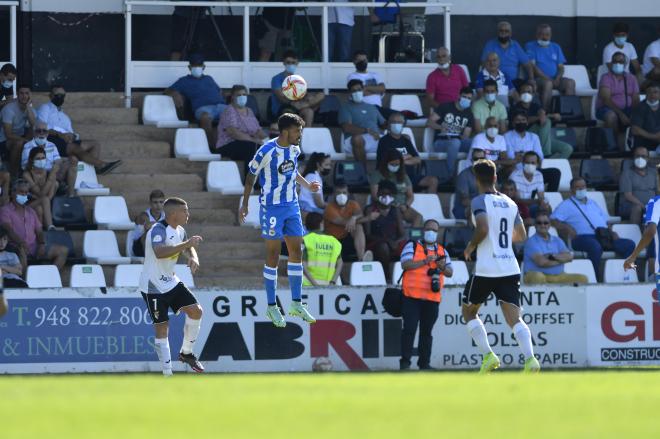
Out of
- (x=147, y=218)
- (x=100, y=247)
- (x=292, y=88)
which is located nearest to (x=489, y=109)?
(x=147, y=218)

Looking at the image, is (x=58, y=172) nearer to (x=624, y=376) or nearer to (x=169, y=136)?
(x=169, y=136)

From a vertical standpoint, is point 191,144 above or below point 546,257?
above

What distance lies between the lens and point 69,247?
21219 mm

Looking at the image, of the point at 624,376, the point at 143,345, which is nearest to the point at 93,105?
the point at 143,345

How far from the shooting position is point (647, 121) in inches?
1008

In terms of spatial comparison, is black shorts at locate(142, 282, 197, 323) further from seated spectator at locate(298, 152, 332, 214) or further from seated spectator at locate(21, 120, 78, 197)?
seated spectator at locate(21, 120, 78, 197)

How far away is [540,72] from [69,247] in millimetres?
8949

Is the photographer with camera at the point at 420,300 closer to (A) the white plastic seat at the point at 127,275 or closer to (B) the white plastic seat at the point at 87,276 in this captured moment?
(A) the white plastic seat at the point at 127,275

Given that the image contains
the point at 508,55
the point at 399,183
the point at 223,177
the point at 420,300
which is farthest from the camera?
the point at 508,55

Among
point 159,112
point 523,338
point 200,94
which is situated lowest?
point 523,338

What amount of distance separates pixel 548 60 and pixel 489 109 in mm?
2297

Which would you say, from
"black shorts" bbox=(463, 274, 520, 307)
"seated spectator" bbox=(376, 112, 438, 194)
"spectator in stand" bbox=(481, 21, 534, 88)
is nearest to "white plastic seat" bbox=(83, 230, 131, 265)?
"seated spectator" bbox=(376, 112, 438, 194)

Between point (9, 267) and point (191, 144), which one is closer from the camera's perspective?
point (9, 267)

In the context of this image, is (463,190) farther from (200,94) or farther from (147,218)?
(147,218)
